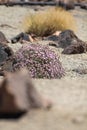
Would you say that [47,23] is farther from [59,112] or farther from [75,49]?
[59,112]

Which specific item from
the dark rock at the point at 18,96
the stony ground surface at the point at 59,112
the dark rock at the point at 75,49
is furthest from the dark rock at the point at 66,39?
the dark rock at the point at 18,96

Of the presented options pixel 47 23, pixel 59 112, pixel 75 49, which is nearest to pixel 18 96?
pixel 59 112

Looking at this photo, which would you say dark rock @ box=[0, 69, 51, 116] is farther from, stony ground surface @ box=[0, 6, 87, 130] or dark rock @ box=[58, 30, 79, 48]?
dark rock @ box=[58, 30, 79, 48]

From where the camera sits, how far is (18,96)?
20.3ft

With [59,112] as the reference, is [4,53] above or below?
below

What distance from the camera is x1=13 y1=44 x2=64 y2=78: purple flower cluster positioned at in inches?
518

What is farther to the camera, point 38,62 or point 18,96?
point 38,62

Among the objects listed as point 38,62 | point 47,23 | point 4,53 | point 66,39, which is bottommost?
point 47,23

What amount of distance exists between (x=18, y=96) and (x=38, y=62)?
7.15 metres

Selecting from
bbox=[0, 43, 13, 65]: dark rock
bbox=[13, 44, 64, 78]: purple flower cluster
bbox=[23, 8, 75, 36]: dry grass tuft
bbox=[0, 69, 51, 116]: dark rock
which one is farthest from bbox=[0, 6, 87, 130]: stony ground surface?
bbox=[23, 8, 75, 36]: dry grass tuft

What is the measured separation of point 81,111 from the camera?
6797 mm

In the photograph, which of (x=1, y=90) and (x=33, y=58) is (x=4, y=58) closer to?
(x=33, y=58)

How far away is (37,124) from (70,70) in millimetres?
8765

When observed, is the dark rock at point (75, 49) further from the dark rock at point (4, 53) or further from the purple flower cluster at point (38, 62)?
the purple flower cluster at point (38, 62)
